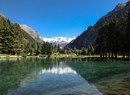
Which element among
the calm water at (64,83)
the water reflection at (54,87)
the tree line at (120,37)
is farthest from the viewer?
the tree line at (120,37)

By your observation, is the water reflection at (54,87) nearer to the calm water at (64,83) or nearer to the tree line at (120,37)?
the calm water at (64,83)

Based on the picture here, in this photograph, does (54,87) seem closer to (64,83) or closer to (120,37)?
(64,83)

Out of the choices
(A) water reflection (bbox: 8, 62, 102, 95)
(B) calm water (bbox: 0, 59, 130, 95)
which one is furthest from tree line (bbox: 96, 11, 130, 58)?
(A) water reflection (bbox: 8, 62, 102, 95)

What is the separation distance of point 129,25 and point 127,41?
528cm

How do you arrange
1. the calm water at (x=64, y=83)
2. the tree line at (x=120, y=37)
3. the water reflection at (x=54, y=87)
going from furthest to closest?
1. the tree line at (x=120, y=37)
2. the calm water at (x=64, y=83)
3. the water reflection at (x=54, y=87)

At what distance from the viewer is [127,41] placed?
245 ft

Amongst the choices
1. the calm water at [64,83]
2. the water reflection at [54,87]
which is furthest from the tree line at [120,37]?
the water reflection at [54,87]

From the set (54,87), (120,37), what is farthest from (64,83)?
(120,37)

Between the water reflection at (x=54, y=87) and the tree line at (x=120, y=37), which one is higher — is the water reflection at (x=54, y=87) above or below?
below

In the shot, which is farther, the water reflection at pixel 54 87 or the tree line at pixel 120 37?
the tree line at pixel 120 37

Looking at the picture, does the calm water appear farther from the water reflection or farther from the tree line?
the tree line

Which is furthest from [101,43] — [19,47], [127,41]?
[19,47]

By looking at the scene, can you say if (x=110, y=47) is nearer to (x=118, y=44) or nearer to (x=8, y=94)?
(x=118, y=44)

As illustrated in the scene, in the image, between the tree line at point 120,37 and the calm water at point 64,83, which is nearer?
the calm water at point 64,83
